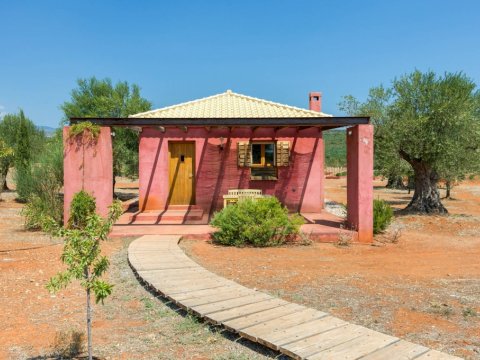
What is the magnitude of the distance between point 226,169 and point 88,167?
4381 millimetres

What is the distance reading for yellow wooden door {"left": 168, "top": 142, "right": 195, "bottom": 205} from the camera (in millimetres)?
12564

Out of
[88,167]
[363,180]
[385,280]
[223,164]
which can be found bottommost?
[385,280]

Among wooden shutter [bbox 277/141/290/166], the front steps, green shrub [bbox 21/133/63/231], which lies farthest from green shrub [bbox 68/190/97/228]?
wooden shutter [bbox 277/141/290/166]

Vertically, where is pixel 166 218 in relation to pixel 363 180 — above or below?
below

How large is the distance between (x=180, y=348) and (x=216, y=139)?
9265mm

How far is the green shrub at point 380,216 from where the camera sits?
10.2 m

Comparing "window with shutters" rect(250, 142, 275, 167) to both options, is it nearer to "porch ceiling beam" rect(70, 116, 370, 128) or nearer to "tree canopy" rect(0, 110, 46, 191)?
"porch ceiling beam" rect(70, 116, 370, 128)

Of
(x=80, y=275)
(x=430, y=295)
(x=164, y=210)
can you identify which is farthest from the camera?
(x=164, y=210)

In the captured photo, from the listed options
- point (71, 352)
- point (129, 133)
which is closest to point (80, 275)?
point (71, 352)

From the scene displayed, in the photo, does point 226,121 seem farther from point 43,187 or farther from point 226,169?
point 43,187

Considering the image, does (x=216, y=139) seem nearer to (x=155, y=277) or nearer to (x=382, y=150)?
(x=382, y=150)

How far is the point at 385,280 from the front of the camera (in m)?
6.06

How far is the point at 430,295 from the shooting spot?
528 centimetres

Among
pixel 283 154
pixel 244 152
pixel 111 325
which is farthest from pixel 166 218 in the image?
pixel 111 325
